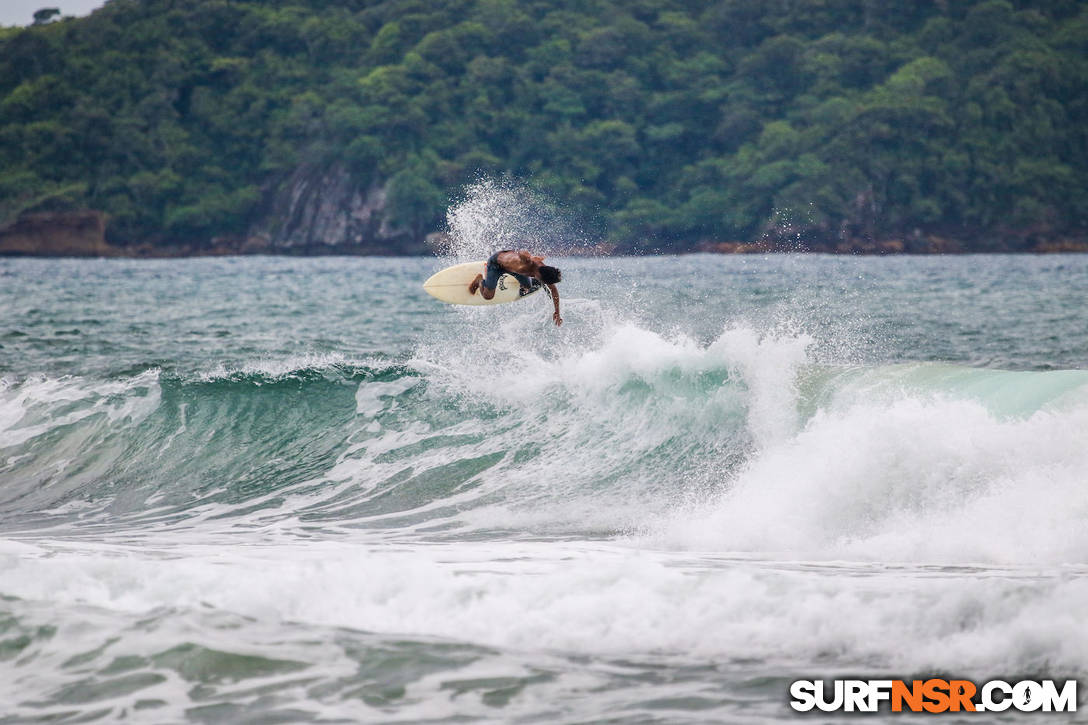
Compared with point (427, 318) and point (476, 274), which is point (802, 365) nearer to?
point (476, 274)

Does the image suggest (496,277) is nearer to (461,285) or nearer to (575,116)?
(461,285)

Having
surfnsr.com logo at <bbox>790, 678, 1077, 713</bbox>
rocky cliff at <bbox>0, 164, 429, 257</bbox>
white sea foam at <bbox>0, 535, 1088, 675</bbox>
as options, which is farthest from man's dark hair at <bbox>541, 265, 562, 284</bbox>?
rocky cliff at <bbox>0, 164, 429, 257</bbox>

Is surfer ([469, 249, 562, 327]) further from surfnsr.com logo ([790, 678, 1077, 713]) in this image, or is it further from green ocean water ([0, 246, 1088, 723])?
surfnsr.com logo ([790, 678, 1077, 713])

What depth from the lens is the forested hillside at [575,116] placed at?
292ft

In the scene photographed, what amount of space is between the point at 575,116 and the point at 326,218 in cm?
2216

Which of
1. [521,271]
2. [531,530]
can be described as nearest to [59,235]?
[521,271]

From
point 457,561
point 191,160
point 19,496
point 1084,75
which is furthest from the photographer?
point 191,160

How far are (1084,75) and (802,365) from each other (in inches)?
3723

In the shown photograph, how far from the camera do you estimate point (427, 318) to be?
3145 centimetres

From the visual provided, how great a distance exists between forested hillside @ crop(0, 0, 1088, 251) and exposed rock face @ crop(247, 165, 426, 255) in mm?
252

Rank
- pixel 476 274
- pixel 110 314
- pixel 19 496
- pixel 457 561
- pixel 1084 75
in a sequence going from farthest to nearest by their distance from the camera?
pixel 1084 75
pixel 110 314
pixel 476 274
pixel 19 496
pixel 457 561

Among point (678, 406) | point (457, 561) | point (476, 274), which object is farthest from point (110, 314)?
point (457, 561)

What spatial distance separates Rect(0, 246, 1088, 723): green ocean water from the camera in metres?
6.72

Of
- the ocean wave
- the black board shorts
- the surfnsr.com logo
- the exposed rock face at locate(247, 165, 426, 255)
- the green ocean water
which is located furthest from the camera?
the exposed rock face at locate(247, 165, 426, 255)
